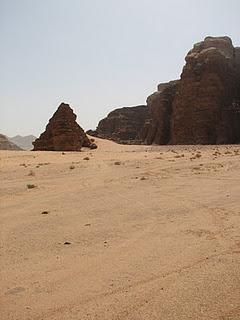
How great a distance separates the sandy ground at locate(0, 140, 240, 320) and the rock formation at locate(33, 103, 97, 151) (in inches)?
975

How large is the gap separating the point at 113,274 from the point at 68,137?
1208 inches

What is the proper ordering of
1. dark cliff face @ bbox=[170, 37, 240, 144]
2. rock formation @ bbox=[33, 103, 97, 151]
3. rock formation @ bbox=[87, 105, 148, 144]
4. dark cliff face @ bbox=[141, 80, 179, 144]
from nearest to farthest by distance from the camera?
1. rock formation @ bbox=[33, 103, 97, 151]
2. dark cliff face @ bbox=[170, 37, 240, 144]
3. dark cliff face @ bbox=[141, 80, 179, 144]
4. rock formation @ bbox=[87, 105, 148, 144]

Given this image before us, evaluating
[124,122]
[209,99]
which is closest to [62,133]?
[209,99]

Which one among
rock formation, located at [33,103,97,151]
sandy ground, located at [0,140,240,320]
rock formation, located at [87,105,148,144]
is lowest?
sandy ground, located at [0,140,240,320]

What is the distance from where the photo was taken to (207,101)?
54.4 m

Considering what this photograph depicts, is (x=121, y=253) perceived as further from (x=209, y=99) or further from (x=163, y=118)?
(x=163, y=118)

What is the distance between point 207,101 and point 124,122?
43227 millimetres

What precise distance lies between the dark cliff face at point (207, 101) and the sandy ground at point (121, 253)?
44339 millimetres

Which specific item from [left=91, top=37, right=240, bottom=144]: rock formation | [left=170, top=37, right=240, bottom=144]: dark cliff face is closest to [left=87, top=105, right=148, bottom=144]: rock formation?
[left=91, top=37, right=240, bottom=144]: rock formation

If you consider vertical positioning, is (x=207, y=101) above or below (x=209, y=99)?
below

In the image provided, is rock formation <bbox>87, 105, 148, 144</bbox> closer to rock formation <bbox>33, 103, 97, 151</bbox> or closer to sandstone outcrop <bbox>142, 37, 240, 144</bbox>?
sandstone outcrop <bbox>142, 37, 240, 144</bbox>

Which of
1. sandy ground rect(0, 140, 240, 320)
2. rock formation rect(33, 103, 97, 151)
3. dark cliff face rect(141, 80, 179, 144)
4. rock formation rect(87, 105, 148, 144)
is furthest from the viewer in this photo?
rock formation rect(87, 105, 148, 144)

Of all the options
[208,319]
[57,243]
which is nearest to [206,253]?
[208,319]

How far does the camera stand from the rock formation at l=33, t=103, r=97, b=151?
34.8 meters
